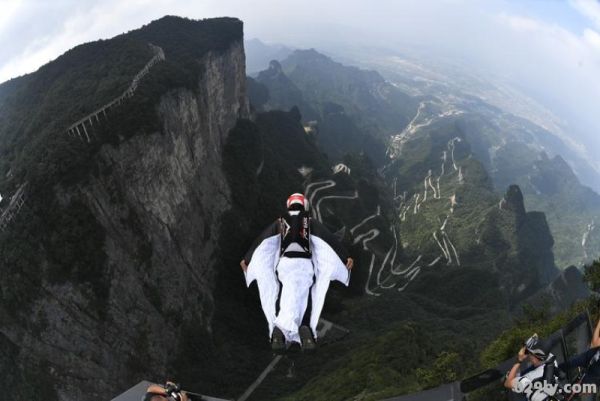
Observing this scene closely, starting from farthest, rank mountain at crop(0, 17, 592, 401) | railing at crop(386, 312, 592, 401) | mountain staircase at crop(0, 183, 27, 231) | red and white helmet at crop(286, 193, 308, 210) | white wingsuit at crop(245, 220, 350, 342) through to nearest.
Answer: mountain at crop(0, 17, 592, 401)
mountain staircase at crop(0, 183, 27, 231)
red and white helmet at crop(286, 193, 308, 210)
white wingsuit at crop(245, 220, 350, 342)
railing at crop(386, 312, 592, 401)

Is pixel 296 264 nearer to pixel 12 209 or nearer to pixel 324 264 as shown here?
pixel 324 264

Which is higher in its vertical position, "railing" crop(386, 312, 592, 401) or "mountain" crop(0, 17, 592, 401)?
"railing" crop(386, 312, 592, 401)

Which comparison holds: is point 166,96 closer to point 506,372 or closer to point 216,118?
point 216,118

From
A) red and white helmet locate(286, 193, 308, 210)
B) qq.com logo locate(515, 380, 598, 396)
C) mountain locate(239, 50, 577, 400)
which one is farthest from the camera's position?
mountain locate(239, 50, 577, 400)

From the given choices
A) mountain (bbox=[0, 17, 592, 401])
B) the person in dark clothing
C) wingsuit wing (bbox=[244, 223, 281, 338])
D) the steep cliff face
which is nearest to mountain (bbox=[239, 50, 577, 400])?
mountain (bbox=[0, 17, 592, 401])

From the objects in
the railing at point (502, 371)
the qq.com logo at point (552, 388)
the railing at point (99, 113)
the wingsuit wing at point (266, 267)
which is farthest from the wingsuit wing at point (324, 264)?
the railing at point (99, 113)

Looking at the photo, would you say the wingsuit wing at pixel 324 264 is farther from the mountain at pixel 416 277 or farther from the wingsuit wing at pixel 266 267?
the mountain at pixel 416 277

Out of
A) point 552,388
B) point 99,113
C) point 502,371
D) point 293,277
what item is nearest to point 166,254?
point 99,113

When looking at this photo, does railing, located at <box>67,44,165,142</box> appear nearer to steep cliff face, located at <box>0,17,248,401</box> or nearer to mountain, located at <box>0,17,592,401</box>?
mountain, located at <box>0,17,592,401</box>
